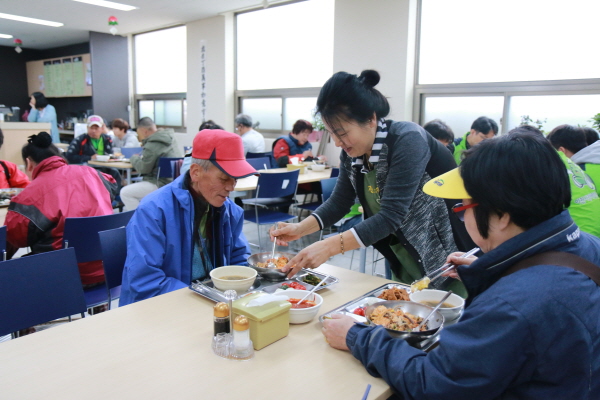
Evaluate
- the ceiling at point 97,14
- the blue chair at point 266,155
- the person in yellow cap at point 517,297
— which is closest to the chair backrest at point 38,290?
the person in yellow cap at point 517,297

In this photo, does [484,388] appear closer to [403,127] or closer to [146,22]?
[403,127]

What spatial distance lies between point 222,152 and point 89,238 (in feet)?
3.71

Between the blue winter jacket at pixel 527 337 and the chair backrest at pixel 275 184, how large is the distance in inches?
129

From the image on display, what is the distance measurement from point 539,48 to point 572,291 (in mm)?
4591

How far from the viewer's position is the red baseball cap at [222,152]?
1610mm

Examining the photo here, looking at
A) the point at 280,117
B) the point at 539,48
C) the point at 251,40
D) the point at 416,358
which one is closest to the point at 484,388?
the point at 416,358

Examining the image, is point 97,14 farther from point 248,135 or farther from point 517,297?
point 517,297

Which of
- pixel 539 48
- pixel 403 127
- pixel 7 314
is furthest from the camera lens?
pixel 539 48

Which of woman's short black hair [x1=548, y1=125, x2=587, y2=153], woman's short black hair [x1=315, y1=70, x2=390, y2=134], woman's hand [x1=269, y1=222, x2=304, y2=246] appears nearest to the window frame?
woman's short black hair [x1=548, y1=125, x2=587, y2=153]

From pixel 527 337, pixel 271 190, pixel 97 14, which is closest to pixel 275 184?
pixel 271 190

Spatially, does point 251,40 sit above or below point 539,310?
above

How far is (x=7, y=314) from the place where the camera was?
151 cm

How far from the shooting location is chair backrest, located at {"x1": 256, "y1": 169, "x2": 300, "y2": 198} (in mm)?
4141

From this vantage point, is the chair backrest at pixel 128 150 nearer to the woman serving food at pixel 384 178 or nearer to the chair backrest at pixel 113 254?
the chair backrest at pixel 113 254
